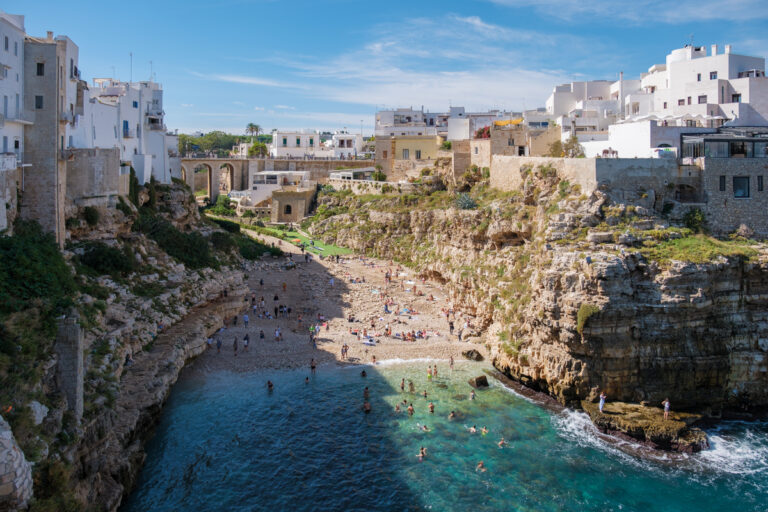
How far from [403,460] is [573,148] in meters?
26.0

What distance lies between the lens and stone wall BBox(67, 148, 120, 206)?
29.9m

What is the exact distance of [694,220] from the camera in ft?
99.9

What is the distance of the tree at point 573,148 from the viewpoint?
3954cm

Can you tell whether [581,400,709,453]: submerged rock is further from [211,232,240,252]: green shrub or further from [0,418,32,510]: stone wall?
[211,232,240,252]: green shrub

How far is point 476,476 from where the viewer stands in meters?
21.3

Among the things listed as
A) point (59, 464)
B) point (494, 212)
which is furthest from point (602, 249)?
point (59, 464)

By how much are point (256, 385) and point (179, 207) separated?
61.0ft

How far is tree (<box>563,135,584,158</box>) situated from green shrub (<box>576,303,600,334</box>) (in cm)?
1651

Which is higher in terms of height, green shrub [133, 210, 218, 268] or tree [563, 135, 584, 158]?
tree [563, 135, 584, 158]

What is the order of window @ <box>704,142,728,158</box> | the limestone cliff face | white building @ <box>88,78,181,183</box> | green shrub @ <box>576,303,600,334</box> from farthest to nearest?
white building @ <box>88,78,181,183</box> < window @ <box>704,142,728,158</box> < the limestone cliff face < green shrub @ <box>576,303,600,334</box>

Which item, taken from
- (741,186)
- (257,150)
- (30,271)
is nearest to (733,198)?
(741,186)

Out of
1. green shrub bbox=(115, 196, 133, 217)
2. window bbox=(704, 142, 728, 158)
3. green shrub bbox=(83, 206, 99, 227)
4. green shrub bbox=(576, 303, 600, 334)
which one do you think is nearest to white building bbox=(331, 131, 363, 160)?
green shrub bbox=(115, 196, 133, 217)

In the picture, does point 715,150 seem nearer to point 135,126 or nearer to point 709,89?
point 709,89

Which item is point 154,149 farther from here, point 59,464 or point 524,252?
point 59,464
